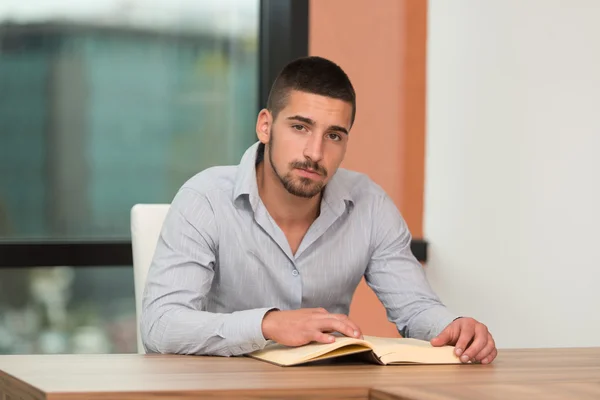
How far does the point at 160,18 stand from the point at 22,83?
497 millimetres

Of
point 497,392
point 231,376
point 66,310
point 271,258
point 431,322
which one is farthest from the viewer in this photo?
point 66,310

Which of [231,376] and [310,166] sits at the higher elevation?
[310,166]

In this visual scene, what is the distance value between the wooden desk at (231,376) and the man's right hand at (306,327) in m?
0.06

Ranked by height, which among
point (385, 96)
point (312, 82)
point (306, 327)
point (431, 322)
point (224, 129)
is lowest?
point (431, 322)

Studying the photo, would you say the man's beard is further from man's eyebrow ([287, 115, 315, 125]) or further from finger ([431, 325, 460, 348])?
finger ([431, 325, 460, 348])

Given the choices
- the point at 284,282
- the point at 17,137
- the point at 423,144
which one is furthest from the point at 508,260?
the point at 17,137

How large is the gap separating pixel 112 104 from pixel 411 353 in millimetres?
1803

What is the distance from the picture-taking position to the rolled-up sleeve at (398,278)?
78.4 inches

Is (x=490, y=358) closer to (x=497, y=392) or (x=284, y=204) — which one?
(x=497, y=392)

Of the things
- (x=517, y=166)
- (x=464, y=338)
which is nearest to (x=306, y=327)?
(x=464, y=338)

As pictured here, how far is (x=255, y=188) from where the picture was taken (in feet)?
A: 6.68

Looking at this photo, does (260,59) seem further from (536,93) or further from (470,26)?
(536,93)

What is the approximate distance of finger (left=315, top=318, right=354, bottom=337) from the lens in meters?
1.54

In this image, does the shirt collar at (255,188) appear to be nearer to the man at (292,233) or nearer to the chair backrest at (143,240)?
the man at (292,233)
